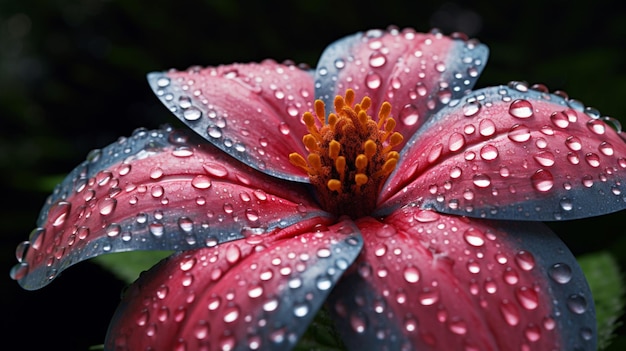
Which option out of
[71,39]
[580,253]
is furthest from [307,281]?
[71,39]

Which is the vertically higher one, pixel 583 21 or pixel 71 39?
pixel 583 21

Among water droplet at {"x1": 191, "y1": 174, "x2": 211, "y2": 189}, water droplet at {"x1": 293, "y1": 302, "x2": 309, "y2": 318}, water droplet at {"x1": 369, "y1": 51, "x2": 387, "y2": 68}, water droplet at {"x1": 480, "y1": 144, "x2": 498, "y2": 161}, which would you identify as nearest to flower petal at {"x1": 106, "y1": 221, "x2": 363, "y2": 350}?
water droplet at {"x1": 293, "y1": 302, "x2": 309, "y2": 318}

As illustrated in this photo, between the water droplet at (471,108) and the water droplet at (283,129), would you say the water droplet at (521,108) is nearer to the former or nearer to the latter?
the water droplet at (471,108)

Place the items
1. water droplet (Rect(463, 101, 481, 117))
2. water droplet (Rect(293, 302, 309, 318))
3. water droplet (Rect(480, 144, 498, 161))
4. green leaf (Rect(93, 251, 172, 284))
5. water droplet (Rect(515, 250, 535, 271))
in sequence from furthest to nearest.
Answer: green leaf (Rect(93, 251, 172, 284)) → water droplet (Rect(463, 101, 481, 117)) → water droplet (Rect(480, 144, 498, 161)) → water droplet (Rect(515, 250, 535, 271)) → water droplet (Rect(293, 302, 309, 318))

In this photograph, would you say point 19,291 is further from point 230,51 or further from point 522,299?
point 522,299

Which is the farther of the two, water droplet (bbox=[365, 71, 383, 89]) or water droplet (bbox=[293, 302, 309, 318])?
water droplet (bbox=[365, 71, 383, 89])

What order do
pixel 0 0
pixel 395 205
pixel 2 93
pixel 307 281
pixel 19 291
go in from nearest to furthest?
pixel 307 281
pixel 395 205
pixel 19 291
pixel 2 93
pixel 0 0

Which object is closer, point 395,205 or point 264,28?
point 395,205

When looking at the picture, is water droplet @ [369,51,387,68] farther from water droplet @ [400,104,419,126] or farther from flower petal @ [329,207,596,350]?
flower petal @ [329,207,596,350]
